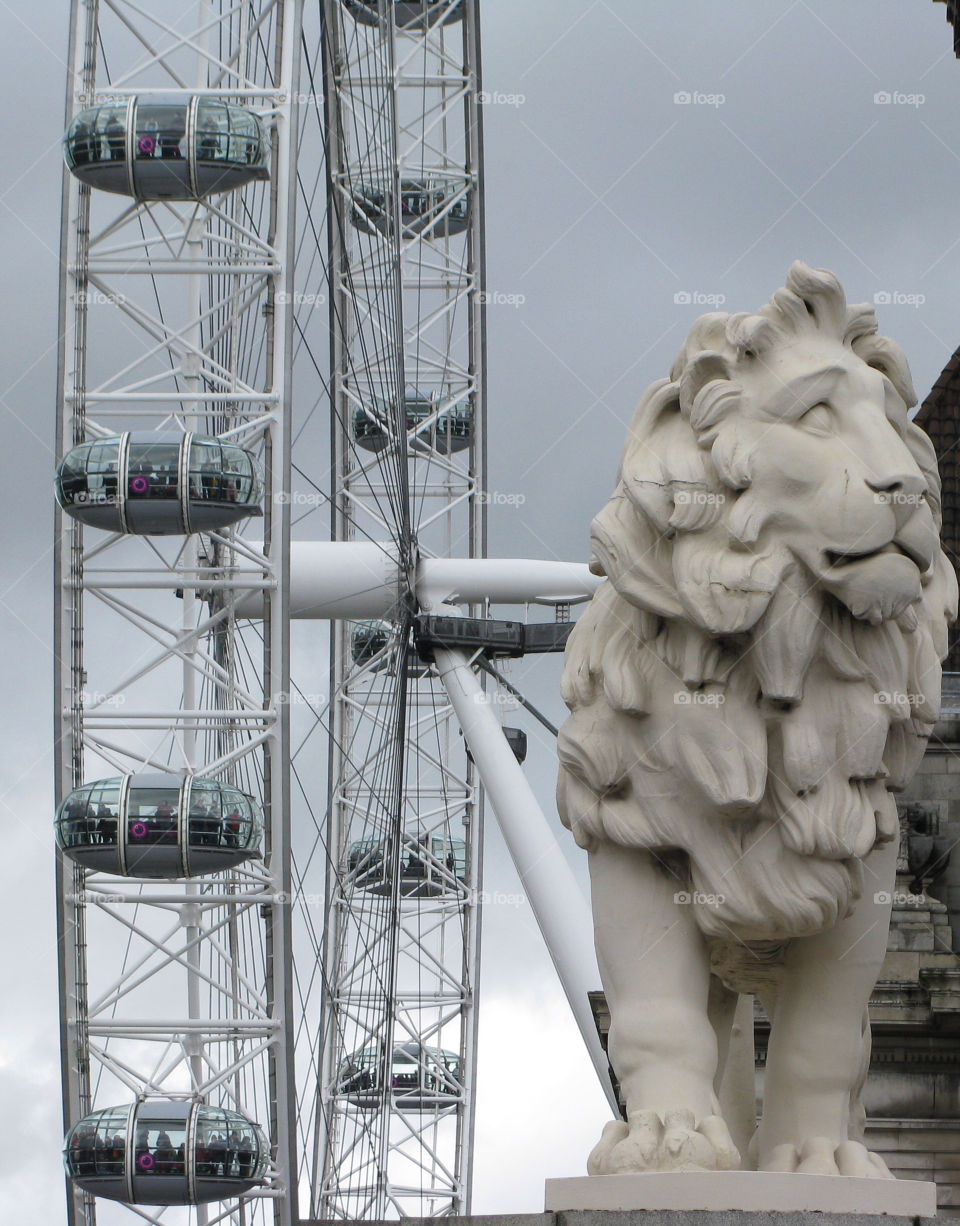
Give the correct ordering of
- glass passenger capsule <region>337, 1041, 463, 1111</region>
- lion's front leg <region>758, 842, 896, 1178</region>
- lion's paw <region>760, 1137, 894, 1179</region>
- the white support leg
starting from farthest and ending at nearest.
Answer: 1. glass passenger capsule <region>337, 1041, 463, 1111</region>
2. the white support leg
3. lion's front leg <region>758, 842, 896, 1178</region>
4. lion's paw <region>760, 1137, 894, 1179</region>

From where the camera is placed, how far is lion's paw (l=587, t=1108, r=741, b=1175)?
7.63 m

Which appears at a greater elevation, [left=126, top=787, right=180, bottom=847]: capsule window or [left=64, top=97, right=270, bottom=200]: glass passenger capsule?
[left=64, top=97, right=270, bottom=200]: glass passenger capsule

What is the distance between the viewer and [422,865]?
40.8 metres

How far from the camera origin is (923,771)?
18.3m

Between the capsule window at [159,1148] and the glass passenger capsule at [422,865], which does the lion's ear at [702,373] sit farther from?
the glass passenger capsule at [422,865]

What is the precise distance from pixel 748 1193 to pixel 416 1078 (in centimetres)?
3522

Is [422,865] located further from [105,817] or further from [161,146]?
[161,146]

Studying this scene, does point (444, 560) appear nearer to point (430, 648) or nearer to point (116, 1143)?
point (430, 648)

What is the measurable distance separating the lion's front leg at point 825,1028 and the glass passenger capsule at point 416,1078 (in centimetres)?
3154

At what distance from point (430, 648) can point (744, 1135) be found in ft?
74.7

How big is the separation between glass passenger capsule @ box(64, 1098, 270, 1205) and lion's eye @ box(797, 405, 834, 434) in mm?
24271

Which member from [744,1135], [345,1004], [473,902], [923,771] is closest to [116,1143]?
[345,1004]

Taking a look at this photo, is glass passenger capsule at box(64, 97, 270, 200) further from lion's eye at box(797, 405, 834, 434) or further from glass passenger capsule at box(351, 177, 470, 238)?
lion's eye at box(797, 405, 834, 434)

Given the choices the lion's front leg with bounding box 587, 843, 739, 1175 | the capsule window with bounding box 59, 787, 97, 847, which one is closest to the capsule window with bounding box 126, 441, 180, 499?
the capsule window with bounding box 59, 787, 97, 847
